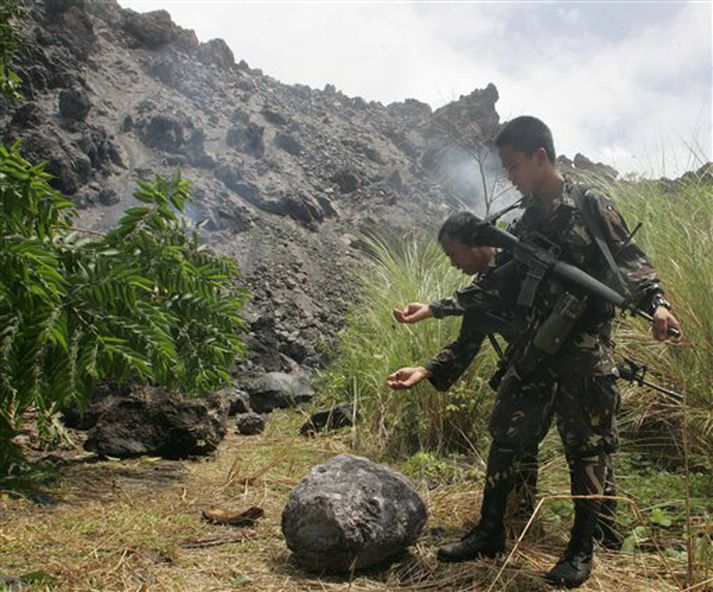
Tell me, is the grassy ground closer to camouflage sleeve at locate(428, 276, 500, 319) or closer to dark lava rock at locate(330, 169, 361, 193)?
camouflage sleeve at locate(428, 276, 500, 319)

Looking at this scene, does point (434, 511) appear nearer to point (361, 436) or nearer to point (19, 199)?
point (361, 436)

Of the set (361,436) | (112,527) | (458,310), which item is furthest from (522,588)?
(361,436)

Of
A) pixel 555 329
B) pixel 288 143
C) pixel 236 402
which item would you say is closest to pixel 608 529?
pixel 555 329

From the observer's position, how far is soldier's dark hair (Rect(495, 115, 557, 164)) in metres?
2.50

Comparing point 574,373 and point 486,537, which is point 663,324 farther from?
point 486,537

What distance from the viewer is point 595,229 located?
7.99 feet

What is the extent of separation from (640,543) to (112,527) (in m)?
2.06

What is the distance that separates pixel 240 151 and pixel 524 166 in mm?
10454

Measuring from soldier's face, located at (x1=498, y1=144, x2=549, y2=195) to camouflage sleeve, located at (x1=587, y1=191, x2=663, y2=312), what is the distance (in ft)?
0.64

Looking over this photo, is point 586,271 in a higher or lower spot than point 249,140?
lower

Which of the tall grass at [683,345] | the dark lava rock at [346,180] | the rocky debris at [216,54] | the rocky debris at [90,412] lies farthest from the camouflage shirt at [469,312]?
the rocky debris at [216,54]

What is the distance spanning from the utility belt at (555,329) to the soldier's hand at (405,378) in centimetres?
41

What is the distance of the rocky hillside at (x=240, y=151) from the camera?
8750 millimetres

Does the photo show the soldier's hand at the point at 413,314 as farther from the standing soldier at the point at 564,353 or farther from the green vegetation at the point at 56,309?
the green vegetation at the point at 56,309
